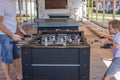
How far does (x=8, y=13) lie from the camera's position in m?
3.77

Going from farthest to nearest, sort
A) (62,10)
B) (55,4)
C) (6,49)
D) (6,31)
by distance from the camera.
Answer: (55,4) → (62,10) → (6,49) → (6,31)

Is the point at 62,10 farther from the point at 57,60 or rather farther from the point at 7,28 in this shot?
the point at 57,60

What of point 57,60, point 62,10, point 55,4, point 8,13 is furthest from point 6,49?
point 55,4

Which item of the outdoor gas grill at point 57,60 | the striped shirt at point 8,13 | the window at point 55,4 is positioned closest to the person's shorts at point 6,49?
the striped shirt at point 8,13

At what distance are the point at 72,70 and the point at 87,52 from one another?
0.26m

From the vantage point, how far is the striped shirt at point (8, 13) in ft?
12.0

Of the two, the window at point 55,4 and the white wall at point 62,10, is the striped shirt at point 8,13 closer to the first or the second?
the white wall at point 62,10

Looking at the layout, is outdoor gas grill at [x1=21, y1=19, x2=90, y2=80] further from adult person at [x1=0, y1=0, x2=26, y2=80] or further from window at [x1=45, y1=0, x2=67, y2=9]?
window at [x1=45, y1=0, x2=67, y2=9]

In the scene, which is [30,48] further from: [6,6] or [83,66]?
[6,6]

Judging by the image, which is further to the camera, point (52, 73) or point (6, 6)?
point (6, 6)

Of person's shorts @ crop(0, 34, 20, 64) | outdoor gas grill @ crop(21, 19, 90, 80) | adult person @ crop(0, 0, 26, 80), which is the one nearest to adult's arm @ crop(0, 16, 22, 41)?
adult person @ crop(0, 0, 26, 80)

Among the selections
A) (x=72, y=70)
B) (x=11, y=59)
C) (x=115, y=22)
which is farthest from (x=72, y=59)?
(x=11, y=59)

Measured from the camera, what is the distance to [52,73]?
Result: 3191 mm

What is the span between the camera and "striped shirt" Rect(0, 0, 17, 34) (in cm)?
367
